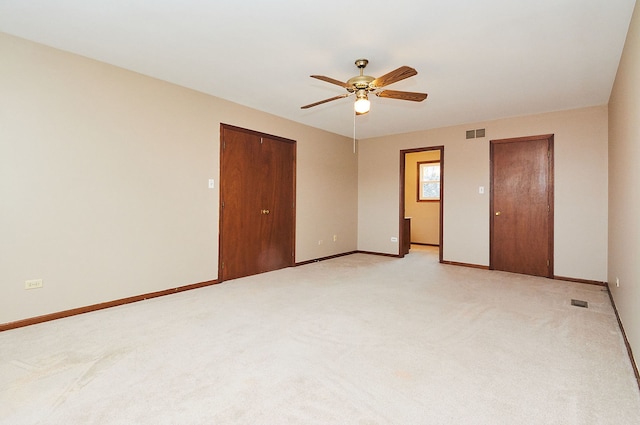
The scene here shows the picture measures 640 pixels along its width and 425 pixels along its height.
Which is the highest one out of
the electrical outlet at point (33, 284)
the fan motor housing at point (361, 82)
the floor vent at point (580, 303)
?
the fan motor housing at point (361, 82)

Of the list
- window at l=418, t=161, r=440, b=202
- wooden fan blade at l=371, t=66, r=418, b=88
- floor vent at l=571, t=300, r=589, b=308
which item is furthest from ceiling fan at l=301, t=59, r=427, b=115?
window at l=418, t=161, r=440, b=202

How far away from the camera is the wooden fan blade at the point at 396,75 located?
2670 millimetres

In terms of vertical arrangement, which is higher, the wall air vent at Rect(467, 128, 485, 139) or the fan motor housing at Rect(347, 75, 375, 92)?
the wall air vent at Rect(467, 128, 485, 139)

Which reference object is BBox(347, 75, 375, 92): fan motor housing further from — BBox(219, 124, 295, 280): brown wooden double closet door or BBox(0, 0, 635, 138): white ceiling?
BBox(219, 124, 295, 280): brown wooden double closet door

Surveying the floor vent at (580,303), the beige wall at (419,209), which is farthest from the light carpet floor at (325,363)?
the beige wall at (419,209)

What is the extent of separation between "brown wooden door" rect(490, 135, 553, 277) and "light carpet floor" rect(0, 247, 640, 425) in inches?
55.8

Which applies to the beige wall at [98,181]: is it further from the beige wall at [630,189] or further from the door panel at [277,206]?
the beige wall at [630,189]

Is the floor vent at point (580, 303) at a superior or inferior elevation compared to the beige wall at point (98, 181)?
inferior

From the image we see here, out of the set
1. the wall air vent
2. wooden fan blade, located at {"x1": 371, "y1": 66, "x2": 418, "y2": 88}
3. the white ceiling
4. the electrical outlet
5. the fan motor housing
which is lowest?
the electrical outlet

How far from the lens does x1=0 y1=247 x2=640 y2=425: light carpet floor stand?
1718 millimetres

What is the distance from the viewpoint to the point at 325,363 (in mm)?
2230

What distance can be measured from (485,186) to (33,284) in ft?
19.7

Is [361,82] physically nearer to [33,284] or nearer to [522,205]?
[33,284]

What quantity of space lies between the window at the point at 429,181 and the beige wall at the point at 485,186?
2529mm
